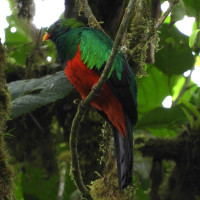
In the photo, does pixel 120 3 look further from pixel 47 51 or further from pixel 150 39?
pixel 47 51

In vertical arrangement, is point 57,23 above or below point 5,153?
above

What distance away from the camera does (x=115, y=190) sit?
2.51 meters

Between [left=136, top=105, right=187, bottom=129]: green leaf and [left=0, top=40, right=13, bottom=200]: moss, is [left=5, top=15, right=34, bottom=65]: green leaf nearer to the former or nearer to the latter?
[left=136, top=105, right=187, bottom=129]: green leaf

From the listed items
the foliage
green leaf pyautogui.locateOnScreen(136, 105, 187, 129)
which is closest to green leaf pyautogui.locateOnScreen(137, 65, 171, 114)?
the foliage

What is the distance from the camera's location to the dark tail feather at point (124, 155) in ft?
7.86

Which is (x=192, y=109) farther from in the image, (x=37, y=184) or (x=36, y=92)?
(x=37, y=184)

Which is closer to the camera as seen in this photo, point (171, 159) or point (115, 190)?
point (115, 190)

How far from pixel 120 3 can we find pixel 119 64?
1.06 meters

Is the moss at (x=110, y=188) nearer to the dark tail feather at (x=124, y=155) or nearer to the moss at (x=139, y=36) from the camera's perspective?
the dark tail feather at (x=124, y=155)

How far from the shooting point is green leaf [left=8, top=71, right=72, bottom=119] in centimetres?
314

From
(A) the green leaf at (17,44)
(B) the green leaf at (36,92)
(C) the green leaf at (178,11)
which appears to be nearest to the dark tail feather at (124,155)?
(B) the green leaf at (36,92)

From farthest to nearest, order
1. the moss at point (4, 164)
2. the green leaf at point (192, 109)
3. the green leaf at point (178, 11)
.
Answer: the green leaf at point (192, 109)
the green leaf at point (178, 11)
the moss at point (4, 164)

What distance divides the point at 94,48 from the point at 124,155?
28.0 inches

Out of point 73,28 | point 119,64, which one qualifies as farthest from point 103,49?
point 73,28
